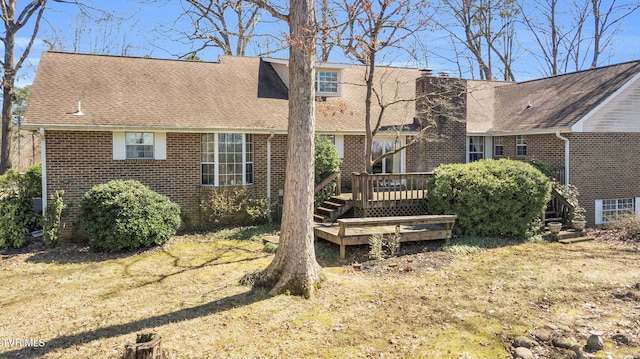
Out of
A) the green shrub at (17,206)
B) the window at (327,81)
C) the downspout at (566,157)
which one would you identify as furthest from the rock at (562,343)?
the window at (327,81)

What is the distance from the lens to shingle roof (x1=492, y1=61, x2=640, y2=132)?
15172mm

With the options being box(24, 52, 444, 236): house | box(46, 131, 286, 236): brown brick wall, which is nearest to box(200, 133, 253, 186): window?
box(24, 52, 444, 236): house

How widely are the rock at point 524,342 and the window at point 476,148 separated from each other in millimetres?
13061

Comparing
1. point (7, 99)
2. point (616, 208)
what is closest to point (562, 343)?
point (616, 208)

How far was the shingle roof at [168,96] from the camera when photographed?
1272 cm

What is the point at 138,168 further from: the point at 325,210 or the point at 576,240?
the point at 576,240

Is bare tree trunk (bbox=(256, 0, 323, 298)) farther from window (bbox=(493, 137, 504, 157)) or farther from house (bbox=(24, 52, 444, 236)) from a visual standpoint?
window (bbox=(493, 137, 504, 157))

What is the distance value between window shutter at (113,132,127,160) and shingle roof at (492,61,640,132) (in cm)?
1336

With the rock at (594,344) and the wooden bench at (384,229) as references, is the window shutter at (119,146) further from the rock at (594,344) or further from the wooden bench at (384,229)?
the rock at (594,344)

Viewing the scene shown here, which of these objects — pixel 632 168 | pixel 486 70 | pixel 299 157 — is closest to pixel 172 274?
pixel 299 157

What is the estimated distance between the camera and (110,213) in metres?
10.9

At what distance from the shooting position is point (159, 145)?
13258 millimetres

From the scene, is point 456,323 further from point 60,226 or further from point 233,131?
point 60,226

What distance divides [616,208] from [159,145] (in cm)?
1546
